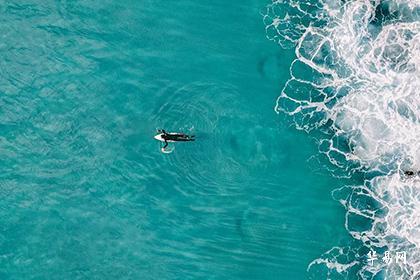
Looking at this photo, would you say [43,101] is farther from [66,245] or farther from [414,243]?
[414,243]

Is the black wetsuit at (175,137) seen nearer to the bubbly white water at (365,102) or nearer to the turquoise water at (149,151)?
the turquoise water at (149,151)

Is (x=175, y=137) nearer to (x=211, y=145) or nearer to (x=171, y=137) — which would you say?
(x=171, y=137)

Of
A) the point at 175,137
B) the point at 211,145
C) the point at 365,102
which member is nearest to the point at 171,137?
the point at 175,137

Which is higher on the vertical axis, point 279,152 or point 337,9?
point 337,9

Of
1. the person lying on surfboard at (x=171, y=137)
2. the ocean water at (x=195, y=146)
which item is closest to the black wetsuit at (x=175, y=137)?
the person lying on surfboard at (x=171, y=137)

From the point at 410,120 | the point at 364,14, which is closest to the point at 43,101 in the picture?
the point at 364,14
